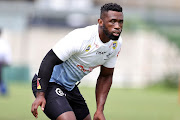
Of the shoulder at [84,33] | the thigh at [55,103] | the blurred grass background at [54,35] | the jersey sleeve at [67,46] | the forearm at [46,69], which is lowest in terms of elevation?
the blurred grass background at [54,35]

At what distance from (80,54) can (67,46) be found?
0.36 m

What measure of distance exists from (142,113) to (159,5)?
31779mm

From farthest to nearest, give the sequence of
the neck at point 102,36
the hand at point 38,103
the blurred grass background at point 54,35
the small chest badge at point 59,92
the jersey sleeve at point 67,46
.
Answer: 1. the blurred grass background at point 54,35
2. the small chest badge at point 59,92
3. the neck at point 102,36
4. the jersey sleeve at point 67,46
5. the hand at point 38,103

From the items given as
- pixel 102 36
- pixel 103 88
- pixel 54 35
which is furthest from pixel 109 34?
pixel 54 35

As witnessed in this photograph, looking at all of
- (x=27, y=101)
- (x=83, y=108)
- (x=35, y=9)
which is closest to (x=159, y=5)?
(x=35, y=9)

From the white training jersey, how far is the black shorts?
0.11 m

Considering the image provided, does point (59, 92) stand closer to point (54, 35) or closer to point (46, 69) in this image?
point (46, 69)

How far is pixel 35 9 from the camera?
116 ft

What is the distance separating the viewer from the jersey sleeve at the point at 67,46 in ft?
21.7

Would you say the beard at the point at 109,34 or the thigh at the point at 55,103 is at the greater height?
the beard at the point at 109,34

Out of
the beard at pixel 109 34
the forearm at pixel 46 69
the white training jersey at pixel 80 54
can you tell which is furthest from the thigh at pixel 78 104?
the beard at pixel 109 34

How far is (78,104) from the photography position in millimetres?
7441

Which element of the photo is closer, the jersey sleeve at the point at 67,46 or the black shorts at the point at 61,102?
the jersey sleeve at the point at 67,46

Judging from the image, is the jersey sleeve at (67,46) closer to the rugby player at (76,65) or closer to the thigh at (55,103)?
the rugby player at (76,65)
